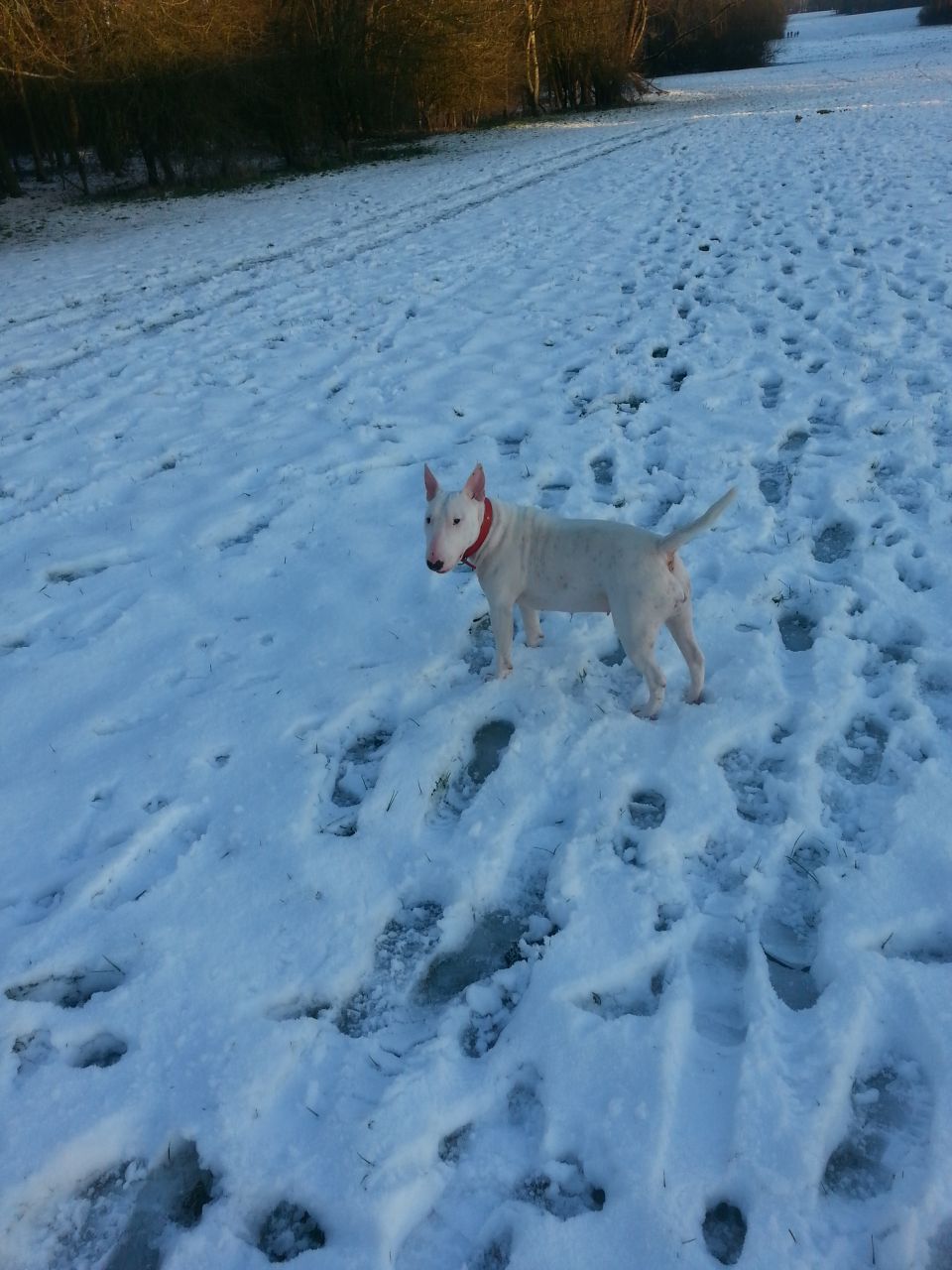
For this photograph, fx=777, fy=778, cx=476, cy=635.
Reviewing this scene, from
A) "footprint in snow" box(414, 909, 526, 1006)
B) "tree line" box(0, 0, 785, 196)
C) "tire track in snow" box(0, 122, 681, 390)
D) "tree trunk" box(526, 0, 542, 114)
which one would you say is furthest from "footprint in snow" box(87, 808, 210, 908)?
"tree trunk" box(526, 0, 542, 114)

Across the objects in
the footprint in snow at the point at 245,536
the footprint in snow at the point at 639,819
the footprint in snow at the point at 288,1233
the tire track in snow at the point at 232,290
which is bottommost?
the footprint in snow at the point at 288,1233

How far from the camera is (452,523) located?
2.90 meters

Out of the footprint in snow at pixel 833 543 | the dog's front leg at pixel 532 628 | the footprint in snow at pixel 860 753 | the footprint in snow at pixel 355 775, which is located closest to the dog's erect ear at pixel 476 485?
the dog's front leg at pixel 532 628

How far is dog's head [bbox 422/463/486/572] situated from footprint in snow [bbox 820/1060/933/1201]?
1.99 m

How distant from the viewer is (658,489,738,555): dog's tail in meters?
2.62

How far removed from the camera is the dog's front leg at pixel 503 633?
10.4ft

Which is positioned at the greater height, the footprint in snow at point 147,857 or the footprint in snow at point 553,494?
the footprint in snow at point 553,494

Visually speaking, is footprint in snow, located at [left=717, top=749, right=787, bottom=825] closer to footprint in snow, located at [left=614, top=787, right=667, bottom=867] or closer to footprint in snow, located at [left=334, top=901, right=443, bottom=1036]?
footprint in snow, located at [left=614, top=787, right=667, bottom=867]

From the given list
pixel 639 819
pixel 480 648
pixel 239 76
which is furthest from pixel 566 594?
pixel 239 76

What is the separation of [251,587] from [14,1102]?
2538 millimetres

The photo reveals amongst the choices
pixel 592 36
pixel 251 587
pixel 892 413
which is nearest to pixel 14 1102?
pixel 251 587

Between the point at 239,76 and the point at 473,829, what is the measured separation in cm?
2105

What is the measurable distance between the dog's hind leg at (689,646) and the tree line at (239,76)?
16.9 metres

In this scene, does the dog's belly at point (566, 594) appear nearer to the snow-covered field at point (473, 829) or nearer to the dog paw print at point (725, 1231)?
the snow-covered field at point (473, 829)
